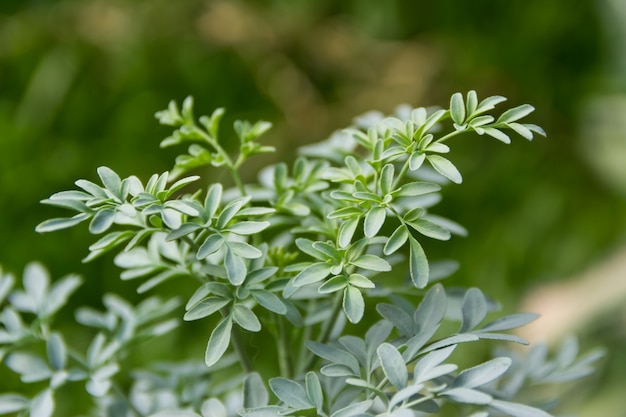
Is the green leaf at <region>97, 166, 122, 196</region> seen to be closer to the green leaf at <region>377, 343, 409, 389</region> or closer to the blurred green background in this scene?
the green leaf at <region>377, 343, 409, 389</region>

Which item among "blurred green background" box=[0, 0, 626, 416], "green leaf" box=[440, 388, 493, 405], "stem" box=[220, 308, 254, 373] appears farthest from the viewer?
"blurred green background" box=[0, 0, 626, 416]

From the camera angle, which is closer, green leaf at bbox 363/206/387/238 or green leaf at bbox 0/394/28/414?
green leaf at bbox 363/206/387/238

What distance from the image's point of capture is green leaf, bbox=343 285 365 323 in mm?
383

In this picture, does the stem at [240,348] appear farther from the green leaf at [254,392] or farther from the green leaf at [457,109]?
the green leaf at [457,109]

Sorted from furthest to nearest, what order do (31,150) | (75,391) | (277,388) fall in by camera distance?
(31,150) → (75,391) → (277,388)

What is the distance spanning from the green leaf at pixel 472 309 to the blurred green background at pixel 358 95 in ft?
3.09

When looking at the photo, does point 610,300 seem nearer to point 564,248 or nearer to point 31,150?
point 564,248

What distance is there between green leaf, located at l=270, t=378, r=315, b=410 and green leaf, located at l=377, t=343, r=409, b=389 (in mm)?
43

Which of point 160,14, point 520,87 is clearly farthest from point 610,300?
point 160,14

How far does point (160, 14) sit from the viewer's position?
Answer: 1966mm

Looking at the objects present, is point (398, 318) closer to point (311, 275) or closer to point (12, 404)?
point (311, 275)

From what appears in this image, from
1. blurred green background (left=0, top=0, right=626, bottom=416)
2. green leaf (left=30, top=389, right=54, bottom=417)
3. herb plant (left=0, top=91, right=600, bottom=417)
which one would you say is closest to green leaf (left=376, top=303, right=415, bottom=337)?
herb plant (left=0, top=91, right=600, bottom=417)

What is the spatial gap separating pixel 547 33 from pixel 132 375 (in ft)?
5.54

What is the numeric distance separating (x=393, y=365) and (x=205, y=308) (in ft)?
0.33
